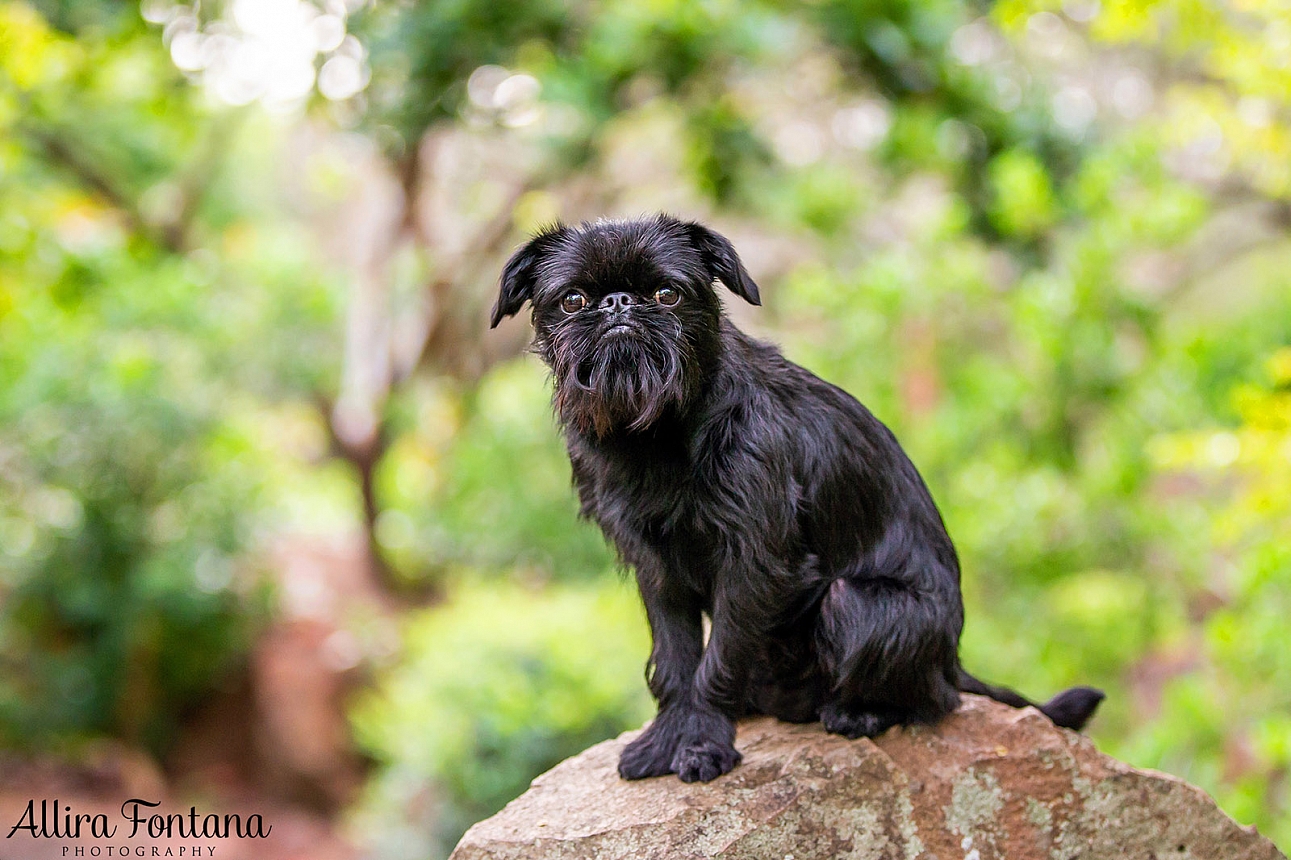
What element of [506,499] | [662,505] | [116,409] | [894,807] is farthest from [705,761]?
[116,409]

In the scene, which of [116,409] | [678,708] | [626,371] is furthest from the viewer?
[116,409]

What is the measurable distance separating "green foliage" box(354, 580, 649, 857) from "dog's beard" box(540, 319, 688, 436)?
13.5ft

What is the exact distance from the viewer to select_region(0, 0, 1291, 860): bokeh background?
6.60 meters

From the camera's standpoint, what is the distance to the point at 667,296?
289 centimetres

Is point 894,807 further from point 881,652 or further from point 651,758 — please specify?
point 651,758

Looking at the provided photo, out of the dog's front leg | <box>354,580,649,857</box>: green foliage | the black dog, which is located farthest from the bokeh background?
the dog's front leg

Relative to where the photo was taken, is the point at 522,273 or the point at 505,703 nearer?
the point at 522,273

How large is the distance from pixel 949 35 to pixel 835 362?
2737mm

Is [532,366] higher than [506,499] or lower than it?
higher

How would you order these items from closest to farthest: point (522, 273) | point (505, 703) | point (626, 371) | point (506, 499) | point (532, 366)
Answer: point (626, 371) < point (522, 273) < point (505, 703) < point (506, 499) < point (532, 366)

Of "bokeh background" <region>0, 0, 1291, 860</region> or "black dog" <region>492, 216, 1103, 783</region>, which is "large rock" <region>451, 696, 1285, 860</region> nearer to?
"black dog" <region>492, 216, 1103, 783</region>

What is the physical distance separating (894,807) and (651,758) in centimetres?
71

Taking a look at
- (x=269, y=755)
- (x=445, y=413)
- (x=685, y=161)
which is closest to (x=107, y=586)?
(x=269, y=755)

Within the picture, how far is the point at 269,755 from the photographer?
1080 centimetres
